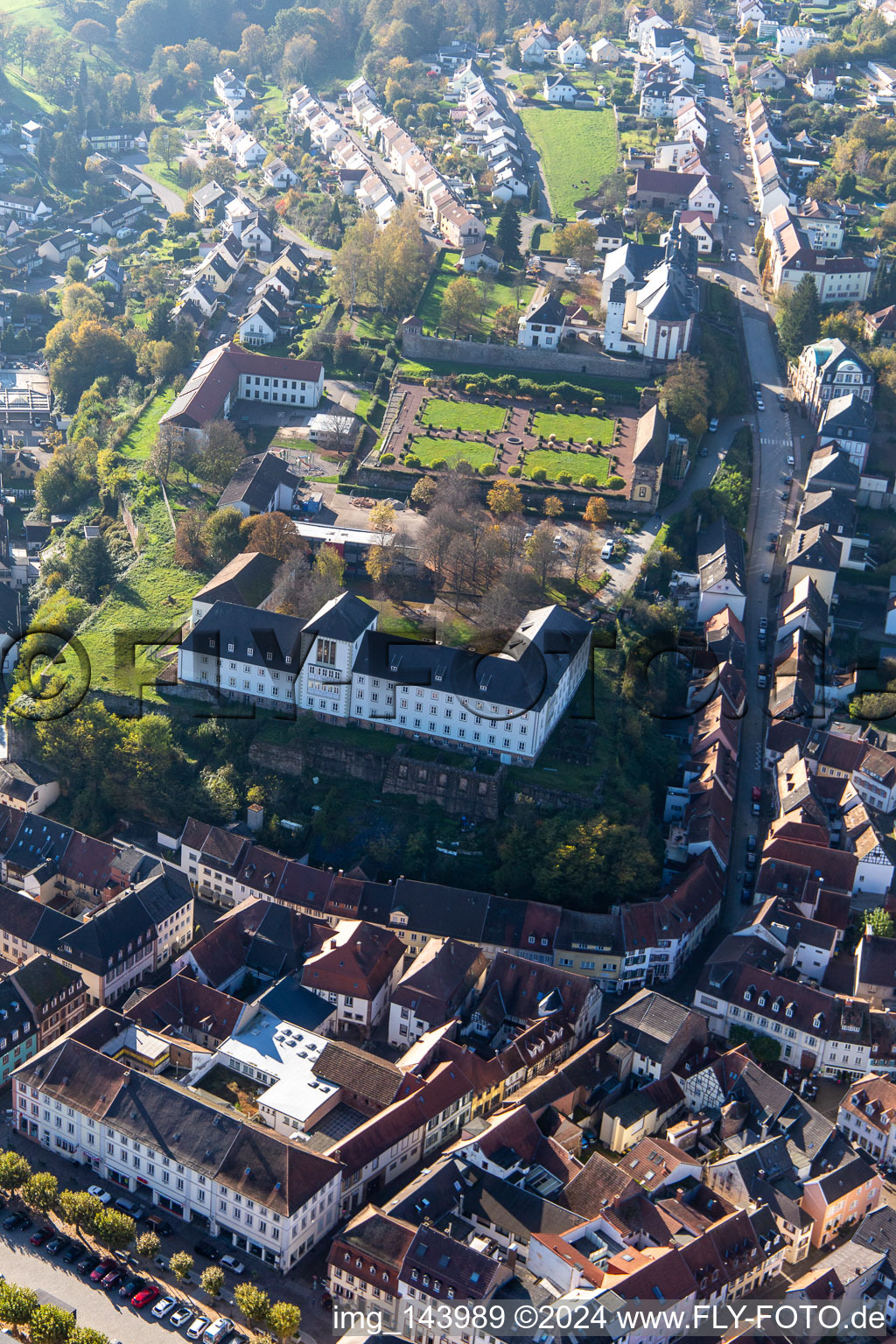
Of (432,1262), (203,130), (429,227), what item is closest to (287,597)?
(432,1262)

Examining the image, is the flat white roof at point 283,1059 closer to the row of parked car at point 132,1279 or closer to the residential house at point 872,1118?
the row of parked car at point 132,1279

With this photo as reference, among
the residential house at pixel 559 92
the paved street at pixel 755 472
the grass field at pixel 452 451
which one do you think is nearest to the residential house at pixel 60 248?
the residential house at pixel 559 92

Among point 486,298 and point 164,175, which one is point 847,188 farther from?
point 164,175

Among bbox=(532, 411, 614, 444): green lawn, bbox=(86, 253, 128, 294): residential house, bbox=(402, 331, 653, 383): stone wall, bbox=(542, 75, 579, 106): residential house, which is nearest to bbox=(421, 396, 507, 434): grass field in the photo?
bbox=(532, 411, 614, 444): green lawn

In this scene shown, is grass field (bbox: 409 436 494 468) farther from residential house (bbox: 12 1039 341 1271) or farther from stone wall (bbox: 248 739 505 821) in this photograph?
residential house (bbox: 12 1039 341 1271)

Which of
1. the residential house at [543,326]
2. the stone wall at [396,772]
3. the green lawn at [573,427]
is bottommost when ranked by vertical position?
the stone wall at [396,772]

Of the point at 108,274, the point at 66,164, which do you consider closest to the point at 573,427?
the point at 108,274

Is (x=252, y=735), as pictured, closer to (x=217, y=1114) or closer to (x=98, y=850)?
(x=98, y=850)
